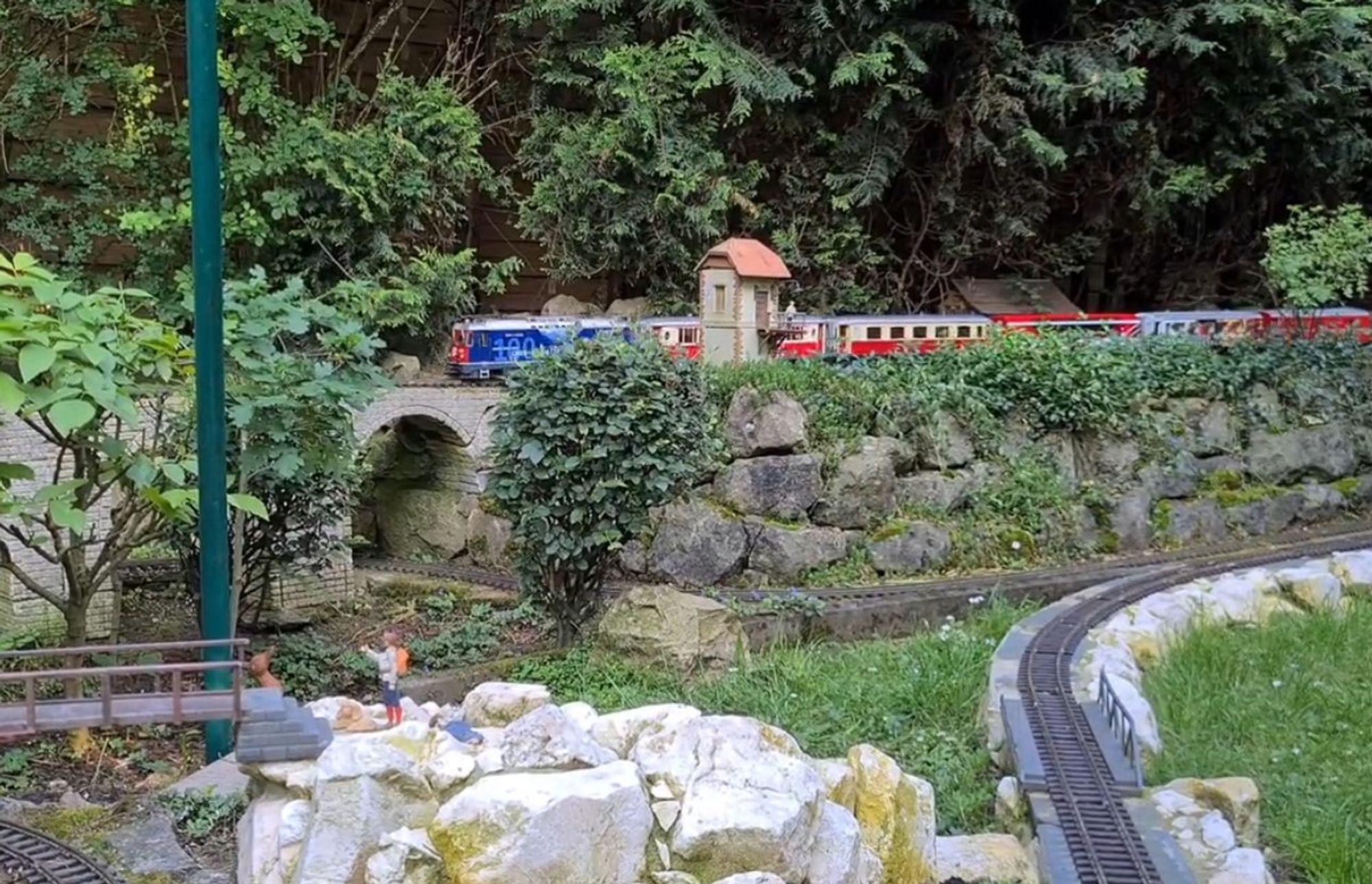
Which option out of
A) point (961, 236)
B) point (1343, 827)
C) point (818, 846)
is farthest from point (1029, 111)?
point (818, 846)

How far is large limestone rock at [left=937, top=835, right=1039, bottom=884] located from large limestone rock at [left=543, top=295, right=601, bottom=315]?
11061 millimetres

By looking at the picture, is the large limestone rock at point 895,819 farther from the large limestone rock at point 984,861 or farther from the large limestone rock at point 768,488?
the large limestone rock at point 768,488

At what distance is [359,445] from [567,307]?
7.43 metres

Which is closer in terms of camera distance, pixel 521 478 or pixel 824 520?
pixel 521 478

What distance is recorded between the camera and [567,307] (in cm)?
1584

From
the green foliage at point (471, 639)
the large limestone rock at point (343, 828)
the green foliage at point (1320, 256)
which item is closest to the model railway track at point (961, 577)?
the green foliage at point (471, 639)

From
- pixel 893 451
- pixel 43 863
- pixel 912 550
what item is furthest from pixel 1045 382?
pixel 43 863

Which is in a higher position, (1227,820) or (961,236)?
(961,236)

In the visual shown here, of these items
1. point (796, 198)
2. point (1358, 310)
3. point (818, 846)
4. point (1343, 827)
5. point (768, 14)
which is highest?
point (768, 14)

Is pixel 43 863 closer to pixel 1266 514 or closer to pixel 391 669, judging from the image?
pixel 391 669

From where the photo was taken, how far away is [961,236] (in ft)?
56.2

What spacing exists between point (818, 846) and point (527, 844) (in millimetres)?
1241

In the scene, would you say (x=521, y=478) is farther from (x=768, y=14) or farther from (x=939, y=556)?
(x=768, y=14)

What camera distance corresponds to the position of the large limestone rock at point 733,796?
166 inches
